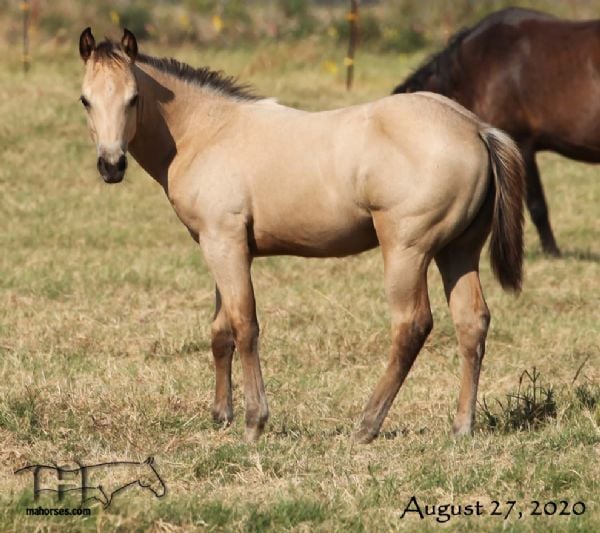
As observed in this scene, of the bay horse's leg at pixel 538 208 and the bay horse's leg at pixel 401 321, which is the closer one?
the bay horse's leg at pixel 401 321

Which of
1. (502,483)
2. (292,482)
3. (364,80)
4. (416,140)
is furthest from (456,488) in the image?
(364,80)

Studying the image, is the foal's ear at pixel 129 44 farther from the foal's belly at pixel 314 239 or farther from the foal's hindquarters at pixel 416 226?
the foal's belly at pixel 314 239

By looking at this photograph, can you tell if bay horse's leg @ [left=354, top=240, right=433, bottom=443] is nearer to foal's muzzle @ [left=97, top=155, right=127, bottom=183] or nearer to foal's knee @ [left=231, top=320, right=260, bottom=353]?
foal's knee @ [left=231, top=320, right=260, bottom=353]

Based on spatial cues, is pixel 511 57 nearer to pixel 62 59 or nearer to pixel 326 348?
pixel 326 348

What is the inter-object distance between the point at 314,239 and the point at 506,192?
88 centimetres

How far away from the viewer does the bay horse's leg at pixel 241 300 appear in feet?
18.2

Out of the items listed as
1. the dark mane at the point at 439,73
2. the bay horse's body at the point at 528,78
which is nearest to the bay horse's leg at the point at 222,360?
the bay horse's body at the point at 528,78

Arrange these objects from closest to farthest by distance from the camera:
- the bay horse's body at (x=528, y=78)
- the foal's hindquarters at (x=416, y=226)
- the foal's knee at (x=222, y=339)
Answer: the foal's hindquarters at (x=416, y=226)
the foal's knee at (x=222, y=339)
the bay horse's body at (x=528, y=78)

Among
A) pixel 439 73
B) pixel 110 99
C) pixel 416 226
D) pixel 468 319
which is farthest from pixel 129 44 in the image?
pixel 439 73

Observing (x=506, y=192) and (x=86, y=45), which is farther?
(x=86, y=45)

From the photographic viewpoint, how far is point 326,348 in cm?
721

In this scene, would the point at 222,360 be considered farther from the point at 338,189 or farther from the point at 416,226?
the point at 416,226

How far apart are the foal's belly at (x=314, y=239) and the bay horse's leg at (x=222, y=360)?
1.55ft

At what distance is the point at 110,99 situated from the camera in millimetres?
5473
